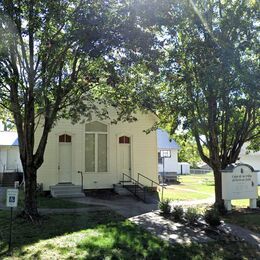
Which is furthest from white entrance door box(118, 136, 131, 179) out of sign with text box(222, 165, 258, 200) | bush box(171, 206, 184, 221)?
bush box(171, 206, 184, 221)

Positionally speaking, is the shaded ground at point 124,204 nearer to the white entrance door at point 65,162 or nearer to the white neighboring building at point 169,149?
the white entrance door at point 65,162

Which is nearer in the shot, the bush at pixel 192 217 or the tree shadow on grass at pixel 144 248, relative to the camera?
the tree shadow on grass at pixel 144 248

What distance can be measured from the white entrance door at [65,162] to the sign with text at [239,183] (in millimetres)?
9615

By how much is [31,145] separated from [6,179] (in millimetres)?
15023

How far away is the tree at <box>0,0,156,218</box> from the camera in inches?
→ 429

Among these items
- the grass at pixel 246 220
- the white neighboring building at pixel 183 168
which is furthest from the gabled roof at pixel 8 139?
the white neighboring building at pixel 183 168

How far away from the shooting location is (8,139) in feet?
102

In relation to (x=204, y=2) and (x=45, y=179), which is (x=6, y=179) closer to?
(x=45, y=179)

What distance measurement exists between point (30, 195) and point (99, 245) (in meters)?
4.38

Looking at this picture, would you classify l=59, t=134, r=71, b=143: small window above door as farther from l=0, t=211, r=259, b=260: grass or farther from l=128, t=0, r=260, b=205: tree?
l=0, t=211, r=259, b=260: grass

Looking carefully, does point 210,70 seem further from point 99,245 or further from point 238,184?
point 99,245

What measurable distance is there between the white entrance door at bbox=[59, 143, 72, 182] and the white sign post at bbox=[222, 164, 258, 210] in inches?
379

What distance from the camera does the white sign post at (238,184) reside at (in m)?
15.2

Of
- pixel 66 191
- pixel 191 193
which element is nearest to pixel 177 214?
pixel 66 191
